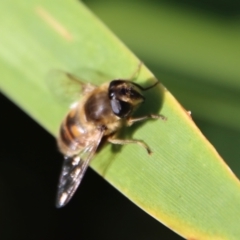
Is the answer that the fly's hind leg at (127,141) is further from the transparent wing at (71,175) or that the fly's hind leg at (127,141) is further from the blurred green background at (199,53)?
the blurred green background at (199,53)

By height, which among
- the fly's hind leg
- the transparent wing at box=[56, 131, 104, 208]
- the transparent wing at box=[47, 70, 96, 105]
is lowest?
the transparent wing at box=[56, 131, 104, 208]

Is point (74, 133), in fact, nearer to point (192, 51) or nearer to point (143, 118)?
point (143, 118)

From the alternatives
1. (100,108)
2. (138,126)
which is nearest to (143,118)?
(138,126)

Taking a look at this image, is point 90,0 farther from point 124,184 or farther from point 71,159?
point 124,184

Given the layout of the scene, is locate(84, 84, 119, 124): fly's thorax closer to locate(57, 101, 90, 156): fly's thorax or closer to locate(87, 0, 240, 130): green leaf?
locate(57, 101, 90, 156): fly's thorax

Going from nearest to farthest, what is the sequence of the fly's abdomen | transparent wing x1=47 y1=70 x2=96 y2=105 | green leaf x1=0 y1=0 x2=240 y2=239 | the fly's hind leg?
green leaf x1=0 y1=0 x2=240 y2=239 < the fly's hind leg < transparent wing x1=47 y1=70 x2=96 y2=105 < the fly's abdomen

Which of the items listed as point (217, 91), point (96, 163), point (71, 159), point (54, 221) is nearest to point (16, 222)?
point (54, 221)

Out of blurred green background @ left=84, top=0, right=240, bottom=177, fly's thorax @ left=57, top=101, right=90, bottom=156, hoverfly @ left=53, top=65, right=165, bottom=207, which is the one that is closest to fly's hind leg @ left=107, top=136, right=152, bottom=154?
hoverfly @ left=53, top=65, right=165, bottom=207

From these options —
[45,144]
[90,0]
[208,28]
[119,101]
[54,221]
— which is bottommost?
[54,221]
